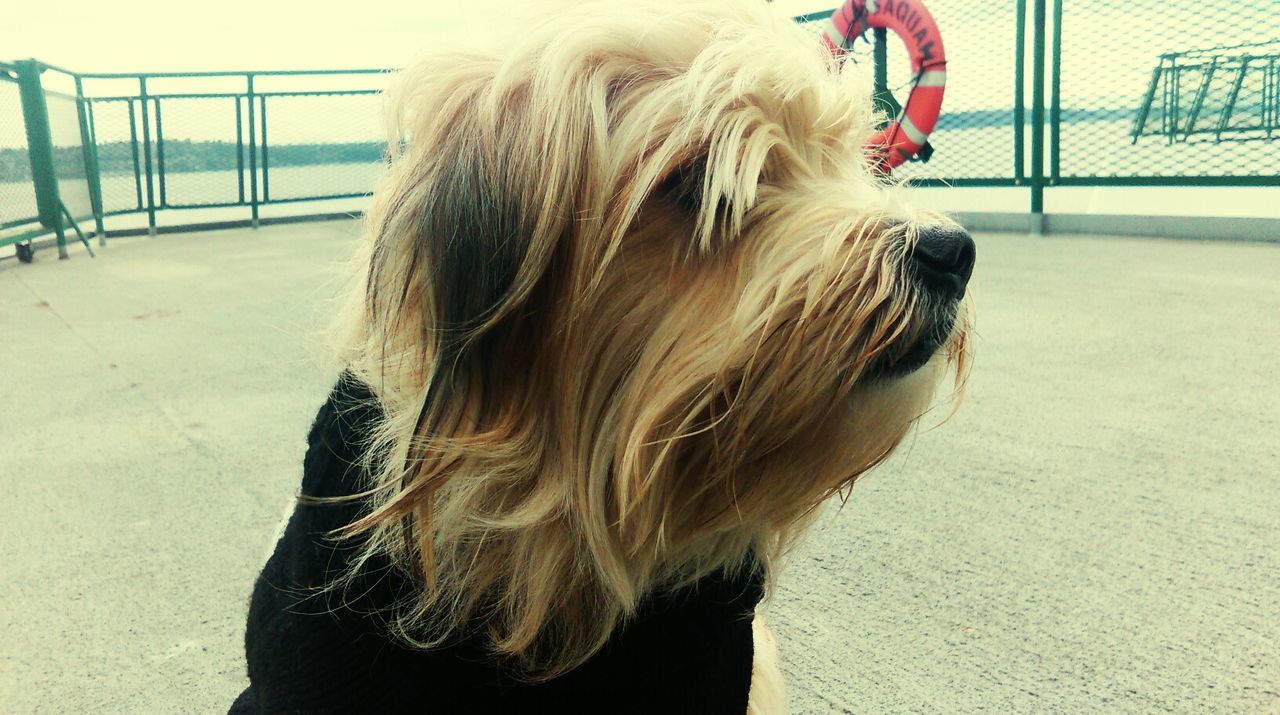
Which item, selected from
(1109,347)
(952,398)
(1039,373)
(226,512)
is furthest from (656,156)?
(1109,347)

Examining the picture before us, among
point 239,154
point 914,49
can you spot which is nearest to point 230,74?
point 239,154

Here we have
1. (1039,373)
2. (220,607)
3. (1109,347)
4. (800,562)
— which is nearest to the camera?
(220,607)

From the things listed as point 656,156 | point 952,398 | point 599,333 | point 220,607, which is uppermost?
point 656,156

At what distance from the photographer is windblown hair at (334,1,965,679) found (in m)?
1.27

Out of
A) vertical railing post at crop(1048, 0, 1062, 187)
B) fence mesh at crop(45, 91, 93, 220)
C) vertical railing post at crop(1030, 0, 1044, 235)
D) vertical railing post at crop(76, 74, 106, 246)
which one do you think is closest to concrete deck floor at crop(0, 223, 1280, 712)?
vertical railing post at crop(1030, 0, 1044, 235)

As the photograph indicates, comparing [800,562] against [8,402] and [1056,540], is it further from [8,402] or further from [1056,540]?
[8,402]

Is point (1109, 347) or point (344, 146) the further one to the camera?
point (344, 146)

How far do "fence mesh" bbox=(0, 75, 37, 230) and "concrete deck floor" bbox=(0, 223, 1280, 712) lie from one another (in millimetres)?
4382

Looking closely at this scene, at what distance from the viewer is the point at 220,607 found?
247cm

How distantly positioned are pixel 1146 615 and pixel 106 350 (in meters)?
4.89

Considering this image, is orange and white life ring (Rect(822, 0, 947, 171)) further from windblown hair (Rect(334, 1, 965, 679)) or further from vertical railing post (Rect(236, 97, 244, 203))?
vertical railing post (Rect(236, 97, 244, 203))

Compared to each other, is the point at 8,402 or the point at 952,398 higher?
the point at 952,398

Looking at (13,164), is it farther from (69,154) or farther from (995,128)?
(995,128)

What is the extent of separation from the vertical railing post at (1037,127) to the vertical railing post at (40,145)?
28.7ft
